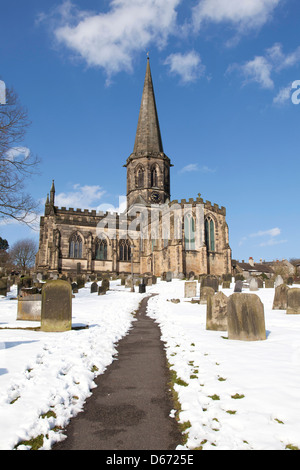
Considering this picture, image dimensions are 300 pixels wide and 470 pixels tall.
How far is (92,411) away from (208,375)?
1.61 metres

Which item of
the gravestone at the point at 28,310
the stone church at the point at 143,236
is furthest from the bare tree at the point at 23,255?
the gravestone at the point at 28,310

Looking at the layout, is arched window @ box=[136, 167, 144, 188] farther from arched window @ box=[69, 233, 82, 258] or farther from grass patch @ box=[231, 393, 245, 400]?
grass patch @ box=[231, 393, 245, 400]

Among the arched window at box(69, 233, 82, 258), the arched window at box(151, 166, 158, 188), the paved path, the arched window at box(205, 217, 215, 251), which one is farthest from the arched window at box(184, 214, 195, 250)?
the paved path

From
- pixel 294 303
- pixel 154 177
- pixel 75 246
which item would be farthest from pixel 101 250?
pixel 294 303

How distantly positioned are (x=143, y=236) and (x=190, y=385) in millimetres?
39939

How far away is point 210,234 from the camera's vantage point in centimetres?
3844

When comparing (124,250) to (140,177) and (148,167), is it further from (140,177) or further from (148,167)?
(148,167)

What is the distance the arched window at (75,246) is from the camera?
130 ft

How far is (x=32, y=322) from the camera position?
28.6 ft

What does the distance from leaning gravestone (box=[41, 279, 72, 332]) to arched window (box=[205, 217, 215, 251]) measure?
31270 mm

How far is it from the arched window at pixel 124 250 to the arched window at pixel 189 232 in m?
9.76

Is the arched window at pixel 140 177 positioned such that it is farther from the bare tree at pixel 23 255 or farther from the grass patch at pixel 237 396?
the grass patch at pixel 237 396

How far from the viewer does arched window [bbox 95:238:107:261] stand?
4125cm
